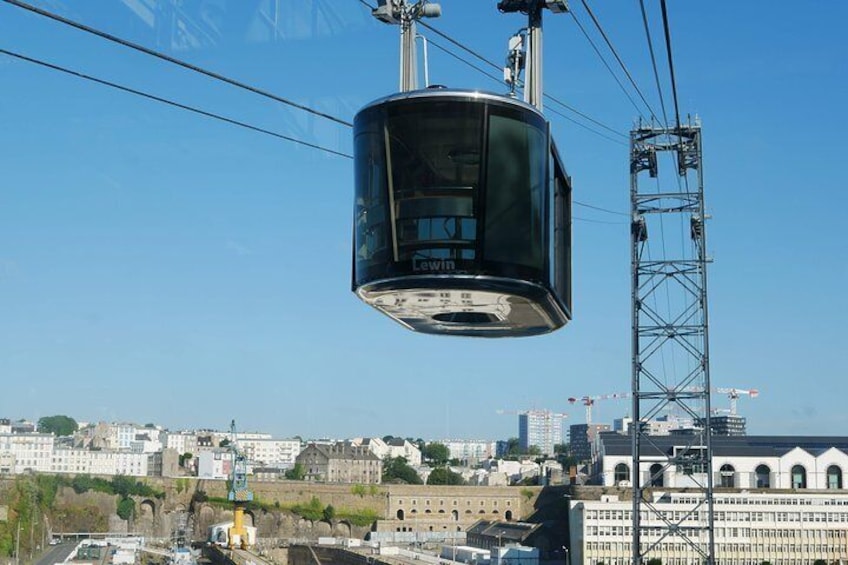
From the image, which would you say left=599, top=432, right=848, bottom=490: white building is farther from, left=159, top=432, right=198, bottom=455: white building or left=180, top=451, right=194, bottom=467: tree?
left=159, top=432, right=198, bottom=455: white building

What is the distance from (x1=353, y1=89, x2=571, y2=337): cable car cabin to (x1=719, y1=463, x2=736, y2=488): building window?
183 ft

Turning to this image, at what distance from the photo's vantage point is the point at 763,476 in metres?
59.6

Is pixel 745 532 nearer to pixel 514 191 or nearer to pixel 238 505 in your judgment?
pixel 238 505

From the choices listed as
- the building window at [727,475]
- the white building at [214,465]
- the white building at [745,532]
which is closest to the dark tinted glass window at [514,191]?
the white building at [745,532]

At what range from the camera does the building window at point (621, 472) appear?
62.4 meters

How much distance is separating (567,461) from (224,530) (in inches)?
1911

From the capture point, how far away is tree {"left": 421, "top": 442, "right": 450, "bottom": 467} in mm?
129375

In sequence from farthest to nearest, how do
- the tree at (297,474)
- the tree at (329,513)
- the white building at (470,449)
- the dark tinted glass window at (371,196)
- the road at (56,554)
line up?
the white building at (470,449) → the tree at (297,474) → the tree at (329,513) → the road at (56,554) → the dark tinted glass window at (371,196)

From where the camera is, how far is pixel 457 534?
247 feet

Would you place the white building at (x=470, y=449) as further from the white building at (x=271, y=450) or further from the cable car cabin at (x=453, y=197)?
the cable car cabin at (x=453, y=197)

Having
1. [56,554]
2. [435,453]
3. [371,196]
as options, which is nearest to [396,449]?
[435,453]

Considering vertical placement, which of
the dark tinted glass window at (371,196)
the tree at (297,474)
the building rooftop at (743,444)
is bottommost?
the tree at (297,474)

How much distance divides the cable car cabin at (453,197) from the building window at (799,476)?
56.4 metres

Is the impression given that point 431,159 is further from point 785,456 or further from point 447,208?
point 785,456
